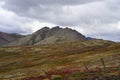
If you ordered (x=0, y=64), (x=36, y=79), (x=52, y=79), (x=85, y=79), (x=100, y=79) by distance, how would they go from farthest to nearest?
(x=0, y=64) < (x=36, y=79) < (x=52, y=79) < (x=85, y=79) < (x=100, y=79)

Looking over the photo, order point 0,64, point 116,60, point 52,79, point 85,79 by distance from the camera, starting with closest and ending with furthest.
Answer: point 85,79 < point 52,79 < point 116,60 < point 0,64

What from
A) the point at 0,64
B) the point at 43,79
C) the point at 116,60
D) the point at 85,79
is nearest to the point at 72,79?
the point at 85,79

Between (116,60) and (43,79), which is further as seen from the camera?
(116,60)

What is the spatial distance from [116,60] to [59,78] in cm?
3711

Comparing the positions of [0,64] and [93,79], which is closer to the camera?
[93,79]

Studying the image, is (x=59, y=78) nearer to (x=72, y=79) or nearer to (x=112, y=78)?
(x=72, y=79)

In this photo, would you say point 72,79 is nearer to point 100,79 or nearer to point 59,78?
point 59,78

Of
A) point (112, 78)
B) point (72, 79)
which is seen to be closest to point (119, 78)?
Result: point (112, 78)

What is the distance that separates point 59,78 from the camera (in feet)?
209

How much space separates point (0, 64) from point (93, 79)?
97.2m

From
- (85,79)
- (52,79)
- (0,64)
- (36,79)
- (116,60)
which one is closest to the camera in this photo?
(85,79)

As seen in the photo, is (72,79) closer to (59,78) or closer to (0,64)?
(59,78)

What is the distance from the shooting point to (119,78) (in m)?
54.8

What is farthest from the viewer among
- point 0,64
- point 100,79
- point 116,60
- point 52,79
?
point 0,64
